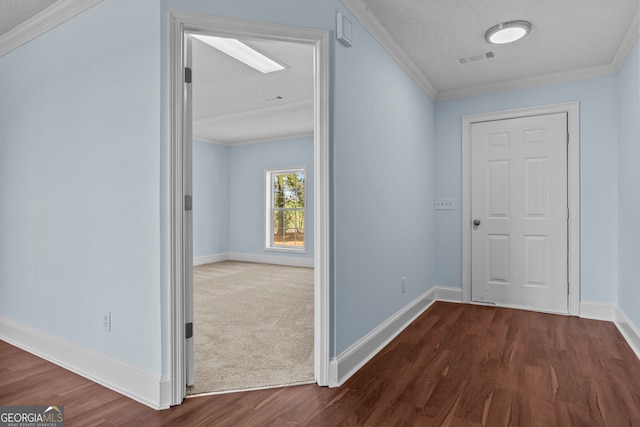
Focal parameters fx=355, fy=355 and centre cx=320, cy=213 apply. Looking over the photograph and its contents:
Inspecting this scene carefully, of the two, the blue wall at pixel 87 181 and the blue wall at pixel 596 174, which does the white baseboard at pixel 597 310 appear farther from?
the blue wall at pixel 87 181

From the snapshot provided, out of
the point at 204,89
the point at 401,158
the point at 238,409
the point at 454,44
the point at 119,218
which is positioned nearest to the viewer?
the point at 238,409

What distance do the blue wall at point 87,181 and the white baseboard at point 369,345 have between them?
1036 mm

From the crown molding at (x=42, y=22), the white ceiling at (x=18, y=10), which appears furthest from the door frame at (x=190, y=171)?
the white ceiling at (x=18, y=10)

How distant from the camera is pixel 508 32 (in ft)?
9.23

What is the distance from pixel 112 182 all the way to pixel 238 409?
60.1 inches

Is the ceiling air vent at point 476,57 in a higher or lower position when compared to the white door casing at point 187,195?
higher

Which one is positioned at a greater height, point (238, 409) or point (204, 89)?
point (204, 89)

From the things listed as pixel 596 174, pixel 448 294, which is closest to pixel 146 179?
pixel 448 294

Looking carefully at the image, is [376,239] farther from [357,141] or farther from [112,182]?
[112,182]

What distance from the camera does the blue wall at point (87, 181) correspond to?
201 cm

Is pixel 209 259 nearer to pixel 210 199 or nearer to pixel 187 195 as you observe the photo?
pixel 210 199

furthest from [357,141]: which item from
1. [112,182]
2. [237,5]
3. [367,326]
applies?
[112,182]

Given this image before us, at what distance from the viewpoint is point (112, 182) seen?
86.0 inches

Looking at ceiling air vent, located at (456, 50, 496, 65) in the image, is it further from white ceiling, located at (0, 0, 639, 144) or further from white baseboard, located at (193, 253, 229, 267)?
white baseboard, located at (193, 253, 229, 267)
